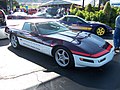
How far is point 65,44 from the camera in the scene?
4.72 meters

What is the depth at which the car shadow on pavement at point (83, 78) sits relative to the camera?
12.8 ft

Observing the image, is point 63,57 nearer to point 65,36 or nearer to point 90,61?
point 65,36

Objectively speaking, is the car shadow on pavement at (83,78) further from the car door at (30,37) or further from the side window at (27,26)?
the side window at (27,26)

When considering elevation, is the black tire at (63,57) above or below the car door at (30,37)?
below

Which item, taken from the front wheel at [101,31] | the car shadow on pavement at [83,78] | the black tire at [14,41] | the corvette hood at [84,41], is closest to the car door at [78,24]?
the front wheel at [101,31]

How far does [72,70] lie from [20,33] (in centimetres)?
265

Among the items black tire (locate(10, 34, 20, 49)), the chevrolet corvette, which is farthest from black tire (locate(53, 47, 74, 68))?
black tire (locate(10, 34, 20, 49))

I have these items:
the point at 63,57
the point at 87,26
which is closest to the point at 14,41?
the point at 63,57

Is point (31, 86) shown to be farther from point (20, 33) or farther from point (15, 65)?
point (20, 33)

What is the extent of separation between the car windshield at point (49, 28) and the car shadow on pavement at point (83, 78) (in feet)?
3.06

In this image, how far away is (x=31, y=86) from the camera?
393 cm

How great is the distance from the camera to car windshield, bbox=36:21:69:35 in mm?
5598

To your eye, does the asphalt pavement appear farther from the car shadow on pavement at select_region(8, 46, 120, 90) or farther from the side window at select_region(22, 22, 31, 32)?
the side window at select_region(22, 22, 31, 32)

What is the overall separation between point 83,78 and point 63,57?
0.88 meters
